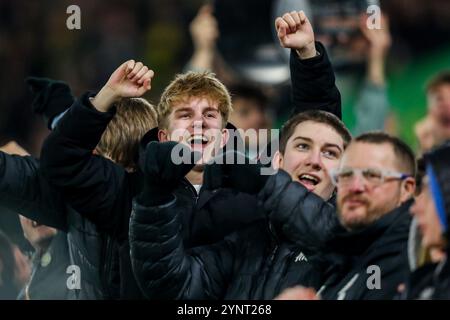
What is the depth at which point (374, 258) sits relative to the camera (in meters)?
3.13

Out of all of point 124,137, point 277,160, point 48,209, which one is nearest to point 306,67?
point 277,160

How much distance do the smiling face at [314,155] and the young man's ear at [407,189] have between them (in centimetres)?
36

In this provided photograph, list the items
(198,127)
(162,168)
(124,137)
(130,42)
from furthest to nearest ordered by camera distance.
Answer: (130,42) < (124,137) < (198,127) < (162,168)

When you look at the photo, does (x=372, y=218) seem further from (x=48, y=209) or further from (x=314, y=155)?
(x=48, y=209)

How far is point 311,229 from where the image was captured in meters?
3.25

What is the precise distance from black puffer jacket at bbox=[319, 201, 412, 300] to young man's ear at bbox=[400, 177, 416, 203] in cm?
2

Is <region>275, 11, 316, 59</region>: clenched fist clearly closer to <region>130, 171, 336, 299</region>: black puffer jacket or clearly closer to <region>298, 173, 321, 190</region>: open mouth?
<region>298, 173, 321, 190</region>: open mouth

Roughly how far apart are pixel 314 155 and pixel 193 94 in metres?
0.47

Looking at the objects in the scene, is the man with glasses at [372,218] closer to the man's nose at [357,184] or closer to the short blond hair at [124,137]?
the man's nose at [357,184]

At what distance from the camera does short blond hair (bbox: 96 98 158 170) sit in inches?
155

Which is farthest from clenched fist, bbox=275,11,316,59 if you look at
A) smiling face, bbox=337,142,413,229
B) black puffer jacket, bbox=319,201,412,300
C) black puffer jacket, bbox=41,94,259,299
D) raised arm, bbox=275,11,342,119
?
black puffer jacket, bbox=319,201,412,300

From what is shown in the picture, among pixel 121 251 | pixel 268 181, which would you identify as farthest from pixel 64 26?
pixel 268 181
